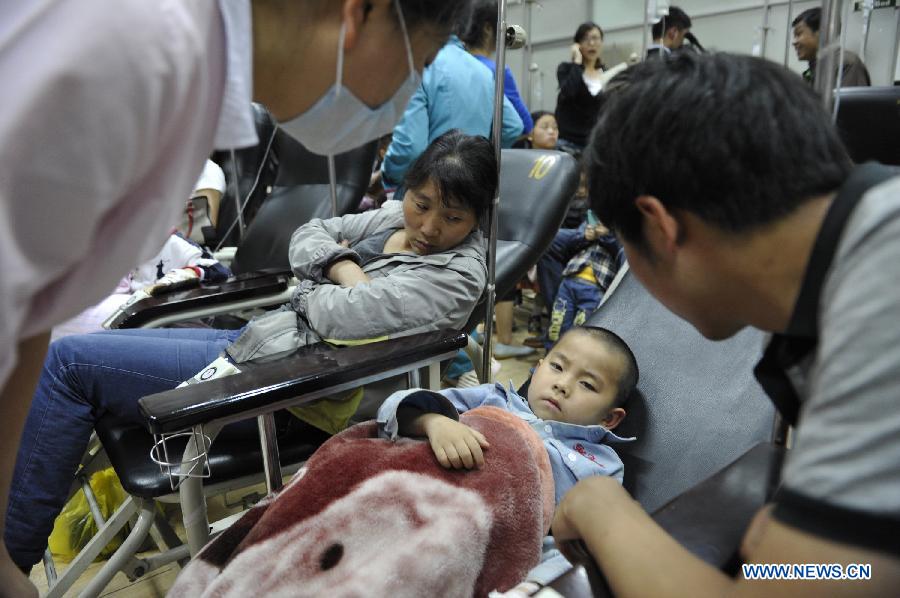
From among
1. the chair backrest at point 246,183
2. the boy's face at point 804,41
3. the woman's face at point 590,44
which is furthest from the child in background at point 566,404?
the woman's face at point 590,44

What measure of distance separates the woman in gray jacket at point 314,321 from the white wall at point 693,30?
2.35 metres

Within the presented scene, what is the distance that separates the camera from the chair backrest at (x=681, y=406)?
4.28ft

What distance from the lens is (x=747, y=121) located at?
0.62 m

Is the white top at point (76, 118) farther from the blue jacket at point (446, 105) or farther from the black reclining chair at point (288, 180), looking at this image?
the blue jacket at point (446, 105)

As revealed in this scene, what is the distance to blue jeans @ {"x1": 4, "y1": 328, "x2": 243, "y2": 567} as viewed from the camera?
137 centimetres

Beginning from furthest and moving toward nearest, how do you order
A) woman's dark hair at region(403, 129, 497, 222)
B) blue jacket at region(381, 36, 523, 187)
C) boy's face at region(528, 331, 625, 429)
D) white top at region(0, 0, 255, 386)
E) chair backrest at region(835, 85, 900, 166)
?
blue jacket at region(381, 36, 523, 187) < chair backrest at region(835, 85, 900, 166) < woman's dark hair at region(403, 129, 497, 222) < boy's face at region(528, 331, 625, 429) < white top at region(0, 0, 255, 386)

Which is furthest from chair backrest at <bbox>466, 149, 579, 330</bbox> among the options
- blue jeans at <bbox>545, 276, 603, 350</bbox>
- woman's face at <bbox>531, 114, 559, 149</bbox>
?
woman's face at <bbox>531, 114, 559, 149</bbox>

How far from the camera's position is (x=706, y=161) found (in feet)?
2.05

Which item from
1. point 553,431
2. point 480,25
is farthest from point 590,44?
point 553,431

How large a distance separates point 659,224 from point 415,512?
0.59 meters

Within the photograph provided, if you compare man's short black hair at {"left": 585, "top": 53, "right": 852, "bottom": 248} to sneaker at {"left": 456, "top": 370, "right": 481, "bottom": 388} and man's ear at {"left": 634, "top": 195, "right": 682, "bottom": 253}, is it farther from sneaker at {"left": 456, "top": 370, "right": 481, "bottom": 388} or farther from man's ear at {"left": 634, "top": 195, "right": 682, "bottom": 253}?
sneaker at {"left": 456, "top": 370, "right": 481, "bottom": 388}

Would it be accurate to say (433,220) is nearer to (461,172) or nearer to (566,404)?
(461,172)

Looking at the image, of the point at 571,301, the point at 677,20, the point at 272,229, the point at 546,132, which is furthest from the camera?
the point at 546,132

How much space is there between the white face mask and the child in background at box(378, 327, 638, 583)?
50 cm
